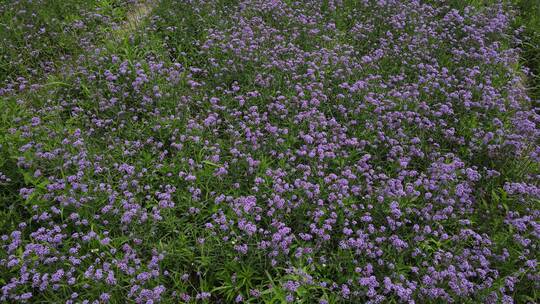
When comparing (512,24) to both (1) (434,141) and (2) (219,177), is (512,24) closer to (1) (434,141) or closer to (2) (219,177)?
(1) (434,141)

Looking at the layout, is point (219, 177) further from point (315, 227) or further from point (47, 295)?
point (47, 295)

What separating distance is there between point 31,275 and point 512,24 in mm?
8570

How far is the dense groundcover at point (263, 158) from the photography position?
13.4 ft

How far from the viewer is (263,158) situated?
5.15 m

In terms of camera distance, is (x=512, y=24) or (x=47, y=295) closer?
(x=47, y=295)

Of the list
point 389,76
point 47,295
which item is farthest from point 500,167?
point 47,295

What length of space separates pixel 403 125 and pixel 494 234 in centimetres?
163

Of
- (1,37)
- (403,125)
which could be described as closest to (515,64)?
(403,125)

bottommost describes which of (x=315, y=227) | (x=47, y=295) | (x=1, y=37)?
(x=47, y=295)

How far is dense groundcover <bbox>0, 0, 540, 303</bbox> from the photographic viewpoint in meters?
4.09

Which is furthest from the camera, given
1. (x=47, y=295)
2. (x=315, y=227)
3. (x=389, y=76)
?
(x=389, y=76)

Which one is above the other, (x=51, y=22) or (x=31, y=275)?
(x=51, y=22)

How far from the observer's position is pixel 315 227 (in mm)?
4316

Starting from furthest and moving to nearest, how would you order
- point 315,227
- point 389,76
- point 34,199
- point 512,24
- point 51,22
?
point 512,24 < point 51,22 < point 389,76 < point 34,199 < point 315,227
